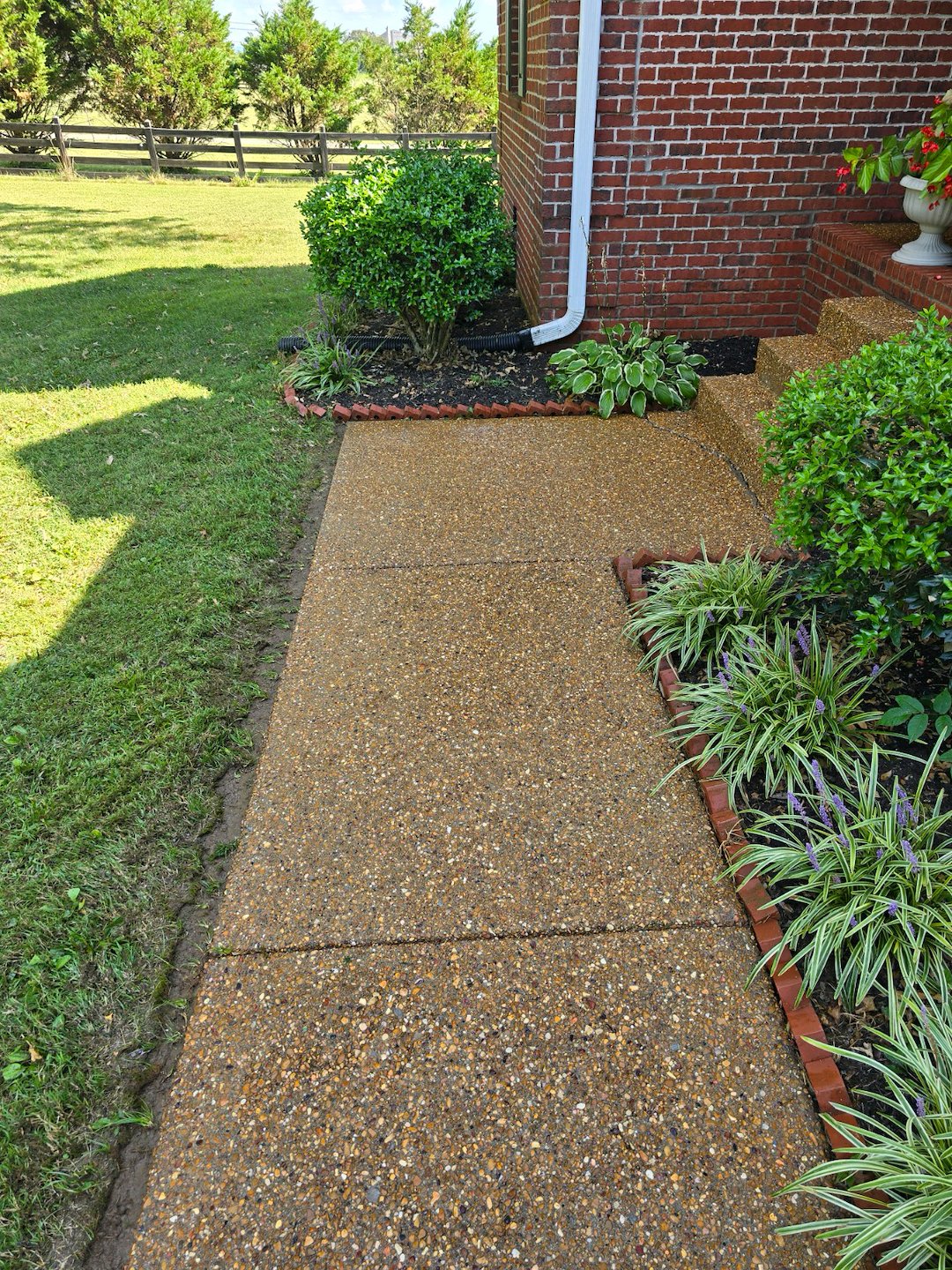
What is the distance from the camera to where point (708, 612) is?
2744 mm

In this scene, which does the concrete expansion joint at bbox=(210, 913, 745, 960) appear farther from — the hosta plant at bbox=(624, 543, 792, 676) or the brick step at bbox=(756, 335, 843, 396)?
the brick step at bbox=(756, 335, 843, 396)

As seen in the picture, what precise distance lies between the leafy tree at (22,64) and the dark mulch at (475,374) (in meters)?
14.1

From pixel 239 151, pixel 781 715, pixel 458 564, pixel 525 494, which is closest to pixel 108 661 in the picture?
pixel 458 564

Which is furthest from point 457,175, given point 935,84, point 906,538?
point 906,538

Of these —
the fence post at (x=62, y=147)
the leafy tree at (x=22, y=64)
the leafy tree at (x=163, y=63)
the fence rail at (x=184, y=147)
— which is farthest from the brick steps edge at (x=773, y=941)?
the leafy tree at (x=22, y=64)

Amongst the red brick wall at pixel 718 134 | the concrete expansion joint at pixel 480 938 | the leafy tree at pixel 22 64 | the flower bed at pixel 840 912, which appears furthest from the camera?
the leafy tree at pixel 22 64

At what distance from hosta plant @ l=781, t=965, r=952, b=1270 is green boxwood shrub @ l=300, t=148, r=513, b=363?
432 cm

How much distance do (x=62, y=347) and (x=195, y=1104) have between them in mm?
5998

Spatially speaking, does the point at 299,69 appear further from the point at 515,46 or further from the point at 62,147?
the point at 515,46

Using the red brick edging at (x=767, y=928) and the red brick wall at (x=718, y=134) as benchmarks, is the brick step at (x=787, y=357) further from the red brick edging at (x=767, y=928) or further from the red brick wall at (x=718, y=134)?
the red brick edging at (x=767, y=928)

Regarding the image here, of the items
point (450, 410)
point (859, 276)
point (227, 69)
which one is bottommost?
point (450, 410)

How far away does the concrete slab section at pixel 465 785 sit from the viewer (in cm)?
201

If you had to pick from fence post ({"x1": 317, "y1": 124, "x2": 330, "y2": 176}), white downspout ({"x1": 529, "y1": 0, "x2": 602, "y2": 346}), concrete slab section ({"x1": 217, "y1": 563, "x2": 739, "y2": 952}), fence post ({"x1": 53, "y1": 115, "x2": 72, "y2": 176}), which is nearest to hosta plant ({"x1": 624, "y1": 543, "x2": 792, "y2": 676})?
concrete slab section ({"x1": 217, "y1": 563, "x2": 739, "y2": 952})

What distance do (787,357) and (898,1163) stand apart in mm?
3527
